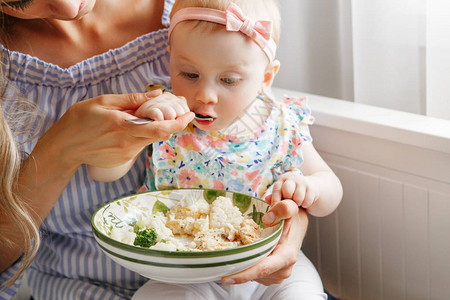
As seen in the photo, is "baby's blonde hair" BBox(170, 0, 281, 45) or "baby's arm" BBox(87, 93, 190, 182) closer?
"baby's arm" BBox(87, 93, 190, 182)

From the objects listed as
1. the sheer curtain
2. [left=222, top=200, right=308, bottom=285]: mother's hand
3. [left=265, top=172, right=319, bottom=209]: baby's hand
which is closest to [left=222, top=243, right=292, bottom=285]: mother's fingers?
[left=222, top=200, right=308, bottom=285]: mother's hand

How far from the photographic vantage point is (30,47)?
1.45 m

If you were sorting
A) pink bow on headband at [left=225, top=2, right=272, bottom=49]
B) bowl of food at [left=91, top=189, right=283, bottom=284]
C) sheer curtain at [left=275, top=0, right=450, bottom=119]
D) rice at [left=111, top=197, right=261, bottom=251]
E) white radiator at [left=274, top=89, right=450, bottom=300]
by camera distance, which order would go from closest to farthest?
bowl of food at [left=91, top=189, right=283, bottom=284], rice at [left=111, top=197, right=261, bottom=251], pink bow on headband at [left=225, top=2, right=272, bottom=49], white radiator at [left=274, top=89, right=450, bottom=300], sheer curtain at [left=275, top=0, right=450, bottom=119]

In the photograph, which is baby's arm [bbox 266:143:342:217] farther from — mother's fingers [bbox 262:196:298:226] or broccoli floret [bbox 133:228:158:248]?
broccoli floret [bbox 133:228:158:248]

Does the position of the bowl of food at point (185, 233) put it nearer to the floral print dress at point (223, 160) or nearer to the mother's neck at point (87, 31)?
the floral print dress at point (223, 160)

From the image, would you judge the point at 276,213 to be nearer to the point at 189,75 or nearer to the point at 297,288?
the point at 297,288

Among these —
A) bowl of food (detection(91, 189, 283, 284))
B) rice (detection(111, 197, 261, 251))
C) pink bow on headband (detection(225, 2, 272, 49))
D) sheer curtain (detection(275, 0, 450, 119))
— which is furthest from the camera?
sheer curtain (detection(275, 0, 450, 119))

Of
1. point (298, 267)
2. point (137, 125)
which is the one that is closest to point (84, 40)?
point (137, 125)

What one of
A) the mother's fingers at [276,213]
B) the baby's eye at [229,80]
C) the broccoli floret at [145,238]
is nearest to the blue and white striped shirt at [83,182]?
the baby's eye at [229,80]

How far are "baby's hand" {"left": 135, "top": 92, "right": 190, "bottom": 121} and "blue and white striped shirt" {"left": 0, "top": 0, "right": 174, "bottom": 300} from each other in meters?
0.34

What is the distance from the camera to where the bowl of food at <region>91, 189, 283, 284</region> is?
1.02 metres

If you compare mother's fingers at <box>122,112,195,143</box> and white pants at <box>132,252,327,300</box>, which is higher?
mother's fingers at <box>122,112,195,143</box>

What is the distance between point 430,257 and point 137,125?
0.82 metres

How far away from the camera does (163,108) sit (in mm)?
1128
